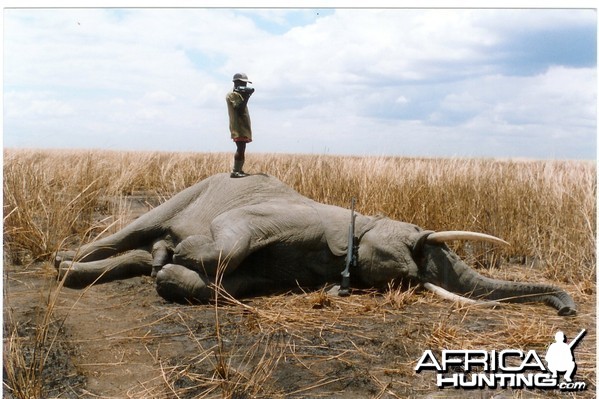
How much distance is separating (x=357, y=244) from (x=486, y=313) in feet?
3.25

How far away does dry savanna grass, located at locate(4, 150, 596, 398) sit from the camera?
309 centimetres

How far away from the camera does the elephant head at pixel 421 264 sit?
169 inches

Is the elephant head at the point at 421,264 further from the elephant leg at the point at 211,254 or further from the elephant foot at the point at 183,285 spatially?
the elephant foot at the point at 183,285

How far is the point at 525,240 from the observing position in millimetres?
6246

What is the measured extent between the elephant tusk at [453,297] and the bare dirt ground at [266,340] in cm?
5

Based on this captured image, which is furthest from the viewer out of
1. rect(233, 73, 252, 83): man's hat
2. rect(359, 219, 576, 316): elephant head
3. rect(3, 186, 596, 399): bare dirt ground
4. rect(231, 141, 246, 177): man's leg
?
rect(231, 141, 246, 177): man's leg

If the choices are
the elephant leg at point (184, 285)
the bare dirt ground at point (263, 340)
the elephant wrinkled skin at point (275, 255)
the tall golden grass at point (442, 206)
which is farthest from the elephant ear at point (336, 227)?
the tall golden grass at point (442, 206)

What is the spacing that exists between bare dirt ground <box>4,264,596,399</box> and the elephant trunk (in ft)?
0.29

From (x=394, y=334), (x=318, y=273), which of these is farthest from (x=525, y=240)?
(x=394, y=334)

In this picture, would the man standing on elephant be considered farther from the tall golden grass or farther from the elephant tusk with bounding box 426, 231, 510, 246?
the elephant tusk with bounding box 426, 231, 510, 246

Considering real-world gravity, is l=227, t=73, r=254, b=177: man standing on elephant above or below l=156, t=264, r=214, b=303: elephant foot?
above

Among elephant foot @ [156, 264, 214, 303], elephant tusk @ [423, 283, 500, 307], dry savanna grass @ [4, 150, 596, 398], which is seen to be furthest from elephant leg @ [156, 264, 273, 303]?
elephant tusk @ [423, 283, 500, 307]

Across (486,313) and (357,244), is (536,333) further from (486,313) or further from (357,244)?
(357,244)

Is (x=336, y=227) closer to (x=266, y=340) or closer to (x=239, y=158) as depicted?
(x=239, y=158)
